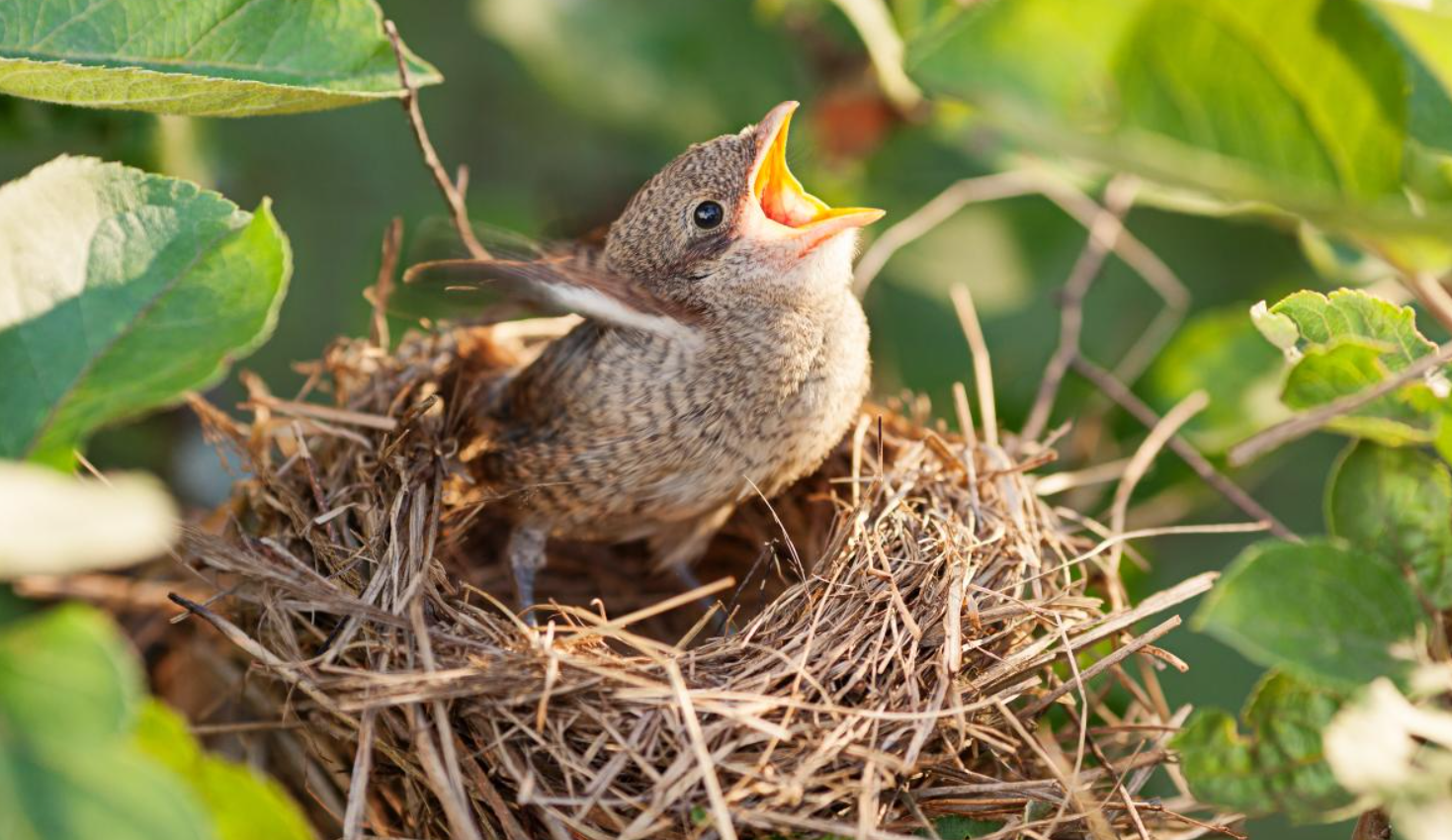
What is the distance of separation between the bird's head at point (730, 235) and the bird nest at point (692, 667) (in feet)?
0.90

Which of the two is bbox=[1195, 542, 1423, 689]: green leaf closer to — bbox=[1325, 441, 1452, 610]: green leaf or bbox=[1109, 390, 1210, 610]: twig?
bbox=[1325, 441, 1452, 610]: green leaf

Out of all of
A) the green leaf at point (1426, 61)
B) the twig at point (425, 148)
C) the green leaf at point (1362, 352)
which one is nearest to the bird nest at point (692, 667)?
the twig at point (425, 148)

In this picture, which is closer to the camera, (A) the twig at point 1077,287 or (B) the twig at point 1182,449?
(B) the twig at point 1182,449

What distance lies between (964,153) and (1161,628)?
3.81ft

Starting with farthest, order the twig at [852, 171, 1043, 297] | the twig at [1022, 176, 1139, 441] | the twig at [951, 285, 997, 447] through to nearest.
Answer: the twig at [852, 171, 1043, 297] < the twig at [1022, 176, 1139, 441] < the twig at [951, 285, 997, 447]

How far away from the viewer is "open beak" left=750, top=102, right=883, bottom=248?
67.7 inches

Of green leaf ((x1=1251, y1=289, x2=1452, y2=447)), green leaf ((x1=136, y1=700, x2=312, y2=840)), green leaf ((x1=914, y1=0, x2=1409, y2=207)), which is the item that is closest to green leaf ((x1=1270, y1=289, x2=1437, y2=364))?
green leaf ((x1=1251, y1=289, x2=1452, y2=447))

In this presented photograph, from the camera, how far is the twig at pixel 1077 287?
200cm

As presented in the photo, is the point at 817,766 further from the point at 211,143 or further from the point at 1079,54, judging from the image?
the point at 211,143

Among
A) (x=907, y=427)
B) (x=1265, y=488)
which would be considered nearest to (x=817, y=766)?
(x=907, y=427)

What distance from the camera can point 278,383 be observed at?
2.38m

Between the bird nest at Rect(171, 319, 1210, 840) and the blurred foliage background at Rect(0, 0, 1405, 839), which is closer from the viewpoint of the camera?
the bird nest at Rect(171, 319, 1210, 840)

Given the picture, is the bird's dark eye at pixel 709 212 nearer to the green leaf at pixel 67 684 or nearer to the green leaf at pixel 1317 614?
the green leaf at pixel 1317 614

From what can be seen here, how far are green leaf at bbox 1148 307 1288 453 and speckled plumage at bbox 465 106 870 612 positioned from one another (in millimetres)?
564
